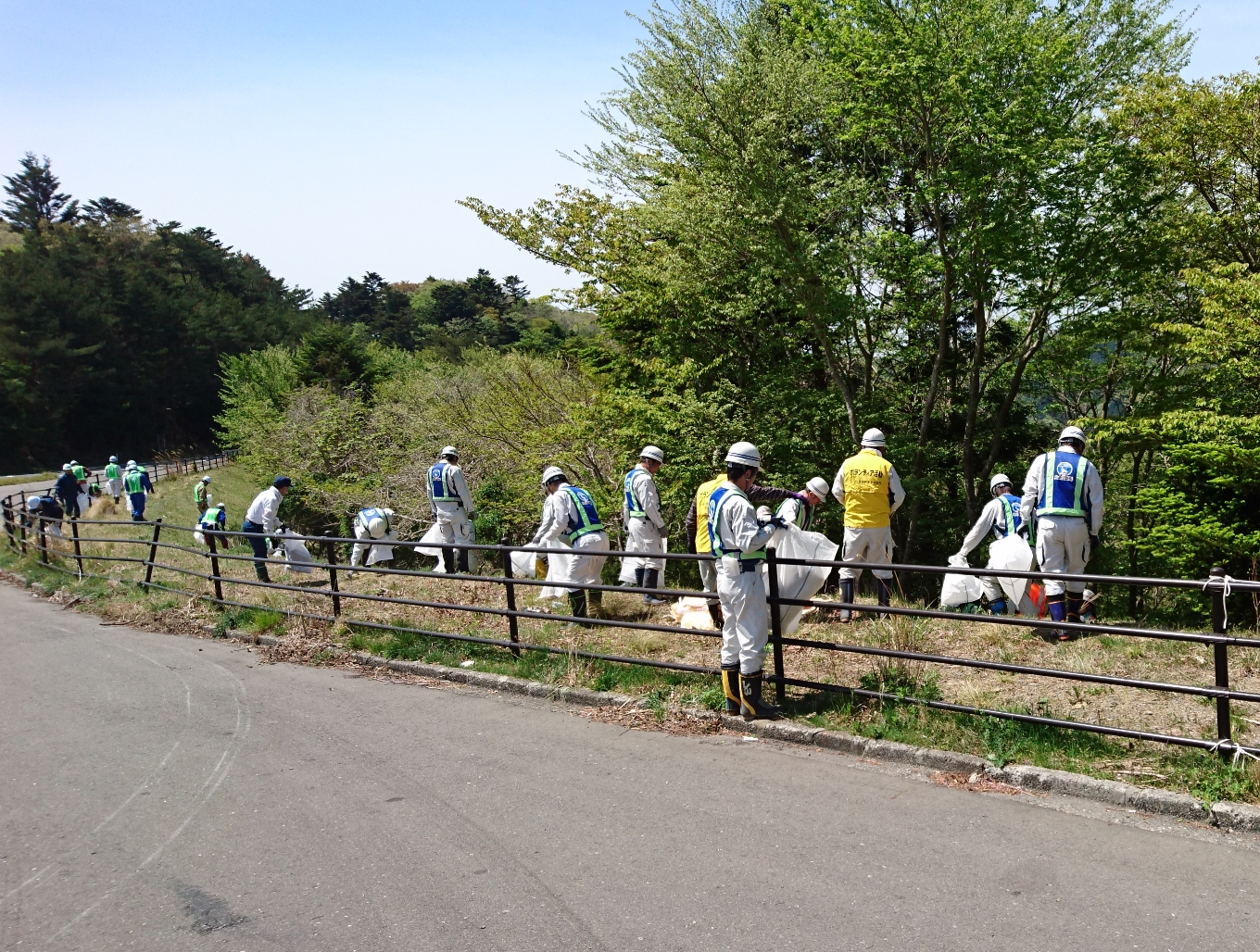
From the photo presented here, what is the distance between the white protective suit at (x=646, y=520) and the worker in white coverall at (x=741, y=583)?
3.89 m

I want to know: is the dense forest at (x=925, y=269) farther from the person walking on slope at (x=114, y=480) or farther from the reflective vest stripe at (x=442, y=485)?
the person walking on slope at (x=114, y=480)

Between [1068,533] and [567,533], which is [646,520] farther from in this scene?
[1068,533]

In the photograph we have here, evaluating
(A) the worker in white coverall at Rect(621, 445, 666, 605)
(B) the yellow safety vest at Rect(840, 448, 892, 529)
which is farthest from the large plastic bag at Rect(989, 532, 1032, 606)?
(A) the worker in white coverall at Rect(621, 445, 666, 605)

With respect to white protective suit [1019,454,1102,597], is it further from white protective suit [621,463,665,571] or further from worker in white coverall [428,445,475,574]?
worker in white coverall [428,445,475,574]

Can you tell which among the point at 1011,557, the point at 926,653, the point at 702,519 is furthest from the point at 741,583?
the point at 1011,557

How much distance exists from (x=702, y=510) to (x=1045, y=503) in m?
3.14

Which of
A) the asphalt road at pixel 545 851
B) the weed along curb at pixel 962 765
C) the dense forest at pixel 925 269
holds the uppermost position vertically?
the dense forest at pixel 925 269

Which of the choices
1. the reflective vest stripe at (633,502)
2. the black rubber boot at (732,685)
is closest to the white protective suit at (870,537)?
the reflective vest stripe at (633,502)

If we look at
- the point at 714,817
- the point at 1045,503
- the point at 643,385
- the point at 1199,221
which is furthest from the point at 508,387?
the point at 714,817

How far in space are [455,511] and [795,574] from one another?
7.58m

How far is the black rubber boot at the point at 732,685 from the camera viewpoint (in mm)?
6766

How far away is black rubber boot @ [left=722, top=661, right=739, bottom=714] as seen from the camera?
677 centimetres

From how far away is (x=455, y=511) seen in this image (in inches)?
535

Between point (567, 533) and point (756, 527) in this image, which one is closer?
point (756, 527)
